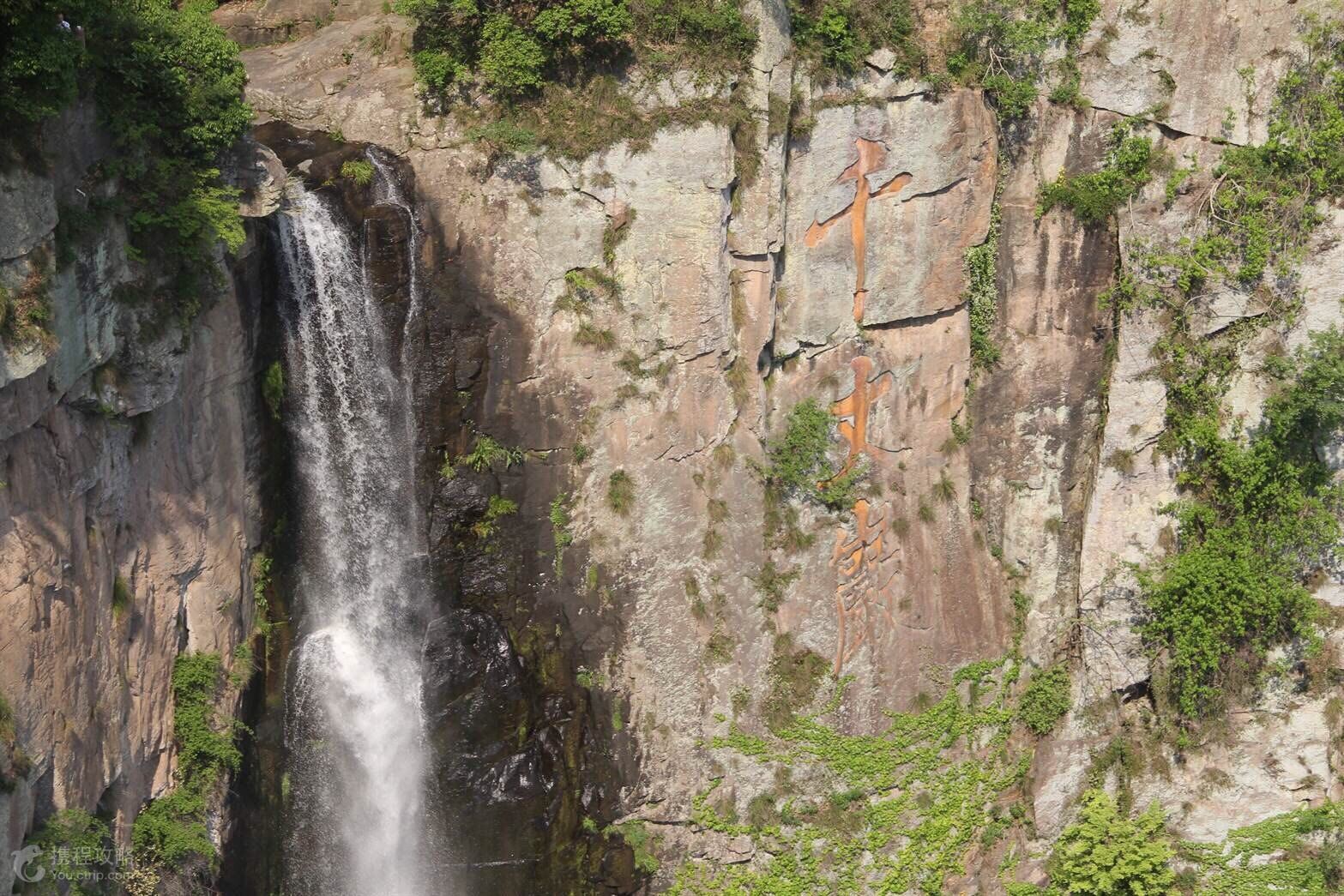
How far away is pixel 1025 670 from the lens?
55.7 ft

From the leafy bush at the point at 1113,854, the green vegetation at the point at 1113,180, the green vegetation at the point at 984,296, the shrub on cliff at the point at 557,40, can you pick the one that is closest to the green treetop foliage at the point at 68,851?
the shrub on cliff at the point at 557,40

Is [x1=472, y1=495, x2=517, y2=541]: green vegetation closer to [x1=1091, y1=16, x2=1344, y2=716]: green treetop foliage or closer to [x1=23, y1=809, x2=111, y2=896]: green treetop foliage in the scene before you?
[x1=23, y1=809, x2=111, y2=896]: green treetop foliage

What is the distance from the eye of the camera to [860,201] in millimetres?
15453

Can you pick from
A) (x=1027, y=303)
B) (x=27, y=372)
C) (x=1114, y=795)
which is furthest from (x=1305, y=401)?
(x=27, y=372)

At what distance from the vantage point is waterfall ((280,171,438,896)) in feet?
47.6

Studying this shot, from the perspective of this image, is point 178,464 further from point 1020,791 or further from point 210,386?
point 1020,791

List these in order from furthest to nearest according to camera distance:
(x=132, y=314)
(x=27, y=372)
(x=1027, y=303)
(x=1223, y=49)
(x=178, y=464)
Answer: (x=1027, y=303)
(x=1223, y=49)
(x=178, y=464)
(x=132, y=314)
(x=27, y=372)

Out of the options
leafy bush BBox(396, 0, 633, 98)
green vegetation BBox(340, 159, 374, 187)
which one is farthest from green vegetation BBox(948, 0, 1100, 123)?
green vegetation BBox(340, 159, 374, 187)

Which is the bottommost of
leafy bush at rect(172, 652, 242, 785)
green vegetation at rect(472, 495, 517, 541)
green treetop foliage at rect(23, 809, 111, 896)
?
green treetop foliage at rect(23, 809, 111, 896)

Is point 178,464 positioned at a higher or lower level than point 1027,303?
lower

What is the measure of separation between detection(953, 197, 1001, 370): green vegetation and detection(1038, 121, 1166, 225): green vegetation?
1013 mm

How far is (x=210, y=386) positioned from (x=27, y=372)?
302 centimetres

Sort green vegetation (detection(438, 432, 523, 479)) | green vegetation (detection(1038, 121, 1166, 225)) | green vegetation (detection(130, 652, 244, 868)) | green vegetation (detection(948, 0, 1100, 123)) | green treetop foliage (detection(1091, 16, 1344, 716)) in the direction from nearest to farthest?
green vegetation (detection(130, 652, 244, 868)), green vegetation (detection(438, 432, 523, 479)), green treetop foliage (detection(1091, 16, 1344, 716)), green vegetation (detection(948, 0, 1100, 123)), green vegetation (detection(1038, 121, 1166, 225))

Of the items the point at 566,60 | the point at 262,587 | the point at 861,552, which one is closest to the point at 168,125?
the point at 566,60
